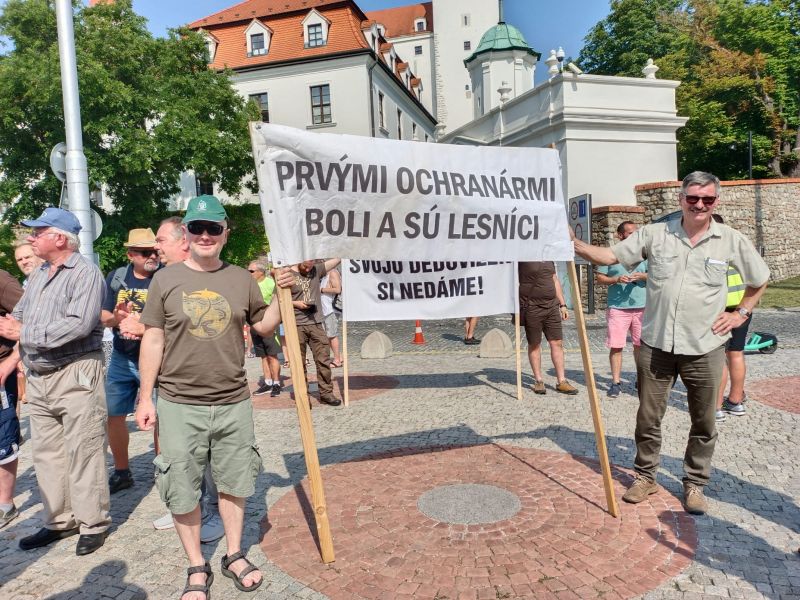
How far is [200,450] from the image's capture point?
3.04 metres

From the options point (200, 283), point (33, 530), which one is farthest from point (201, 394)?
point (33, 530)

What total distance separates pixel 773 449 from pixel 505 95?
2103 centimetres

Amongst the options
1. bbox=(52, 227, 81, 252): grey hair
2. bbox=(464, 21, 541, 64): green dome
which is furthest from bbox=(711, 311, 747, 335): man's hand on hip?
bbox=(464, 21, 541, 64): green dome

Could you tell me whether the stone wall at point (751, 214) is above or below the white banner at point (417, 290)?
above

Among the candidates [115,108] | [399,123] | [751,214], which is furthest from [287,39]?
[751,214]

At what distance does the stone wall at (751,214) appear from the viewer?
1800cm

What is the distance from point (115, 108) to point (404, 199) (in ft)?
76.1

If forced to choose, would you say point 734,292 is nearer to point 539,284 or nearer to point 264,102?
point 539,284

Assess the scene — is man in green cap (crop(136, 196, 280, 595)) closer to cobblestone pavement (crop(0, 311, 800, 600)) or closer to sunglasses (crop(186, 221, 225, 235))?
sunglasses (crop(186, 221, 225, 235))

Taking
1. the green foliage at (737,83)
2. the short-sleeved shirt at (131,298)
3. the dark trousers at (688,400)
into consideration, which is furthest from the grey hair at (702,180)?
the green foliage at (737,83)

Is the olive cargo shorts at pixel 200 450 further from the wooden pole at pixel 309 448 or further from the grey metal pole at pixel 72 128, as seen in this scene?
the grey metal pole at pixel 72 128

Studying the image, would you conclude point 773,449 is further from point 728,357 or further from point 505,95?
point 505,95

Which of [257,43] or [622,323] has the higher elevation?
[257,43]

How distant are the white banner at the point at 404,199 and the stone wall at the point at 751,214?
→ 1456cm
